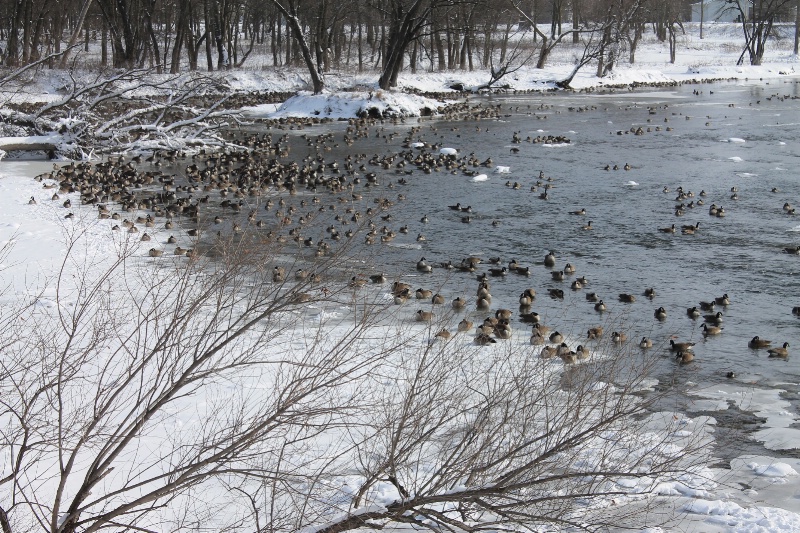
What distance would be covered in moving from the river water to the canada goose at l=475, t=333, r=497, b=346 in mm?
1139

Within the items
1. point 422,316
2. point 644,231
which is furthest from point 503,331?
point 644,231

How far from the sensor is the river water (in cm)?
1018

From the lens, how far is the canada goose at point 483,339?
10.2 meters

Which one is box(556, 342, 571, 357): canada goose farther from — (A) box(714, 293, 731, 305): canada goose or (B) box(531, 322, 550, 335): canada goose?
(A) box(714, 293, 731, 305): canada goose

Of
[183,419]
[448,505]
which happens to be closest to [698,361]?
[448,505]

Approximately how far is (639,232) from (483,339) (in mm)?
7176

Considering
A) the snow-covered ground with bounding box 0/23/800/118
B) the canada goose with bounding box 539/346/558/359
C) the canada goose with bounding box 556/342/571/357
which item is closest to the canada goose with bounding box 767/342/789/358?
the canada goose with bounding box 556/342/571/357

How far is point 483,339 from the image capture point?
1020 cm

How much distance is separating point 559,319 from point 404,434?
569cm

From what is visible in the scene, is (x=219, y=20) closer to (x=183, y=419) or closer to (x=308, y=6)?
(x=308, y=6)

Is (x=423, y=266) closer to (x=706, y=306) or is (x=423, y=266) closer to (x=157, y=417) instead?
(x=706, y=306)

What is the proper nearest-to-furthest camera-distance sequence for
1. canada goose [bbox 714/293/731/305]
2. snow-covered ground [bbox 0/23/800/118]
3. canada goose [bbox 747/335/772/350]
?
1. canada goose [bbox 747/335/772/350]
2. canada goose [bbox 714/293/731/305]
3. snow-covered ground [bbox 0/23/800/118]

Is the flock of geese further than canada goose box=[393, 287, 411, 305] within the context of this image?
No

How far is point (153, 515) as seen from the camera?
6660mm
